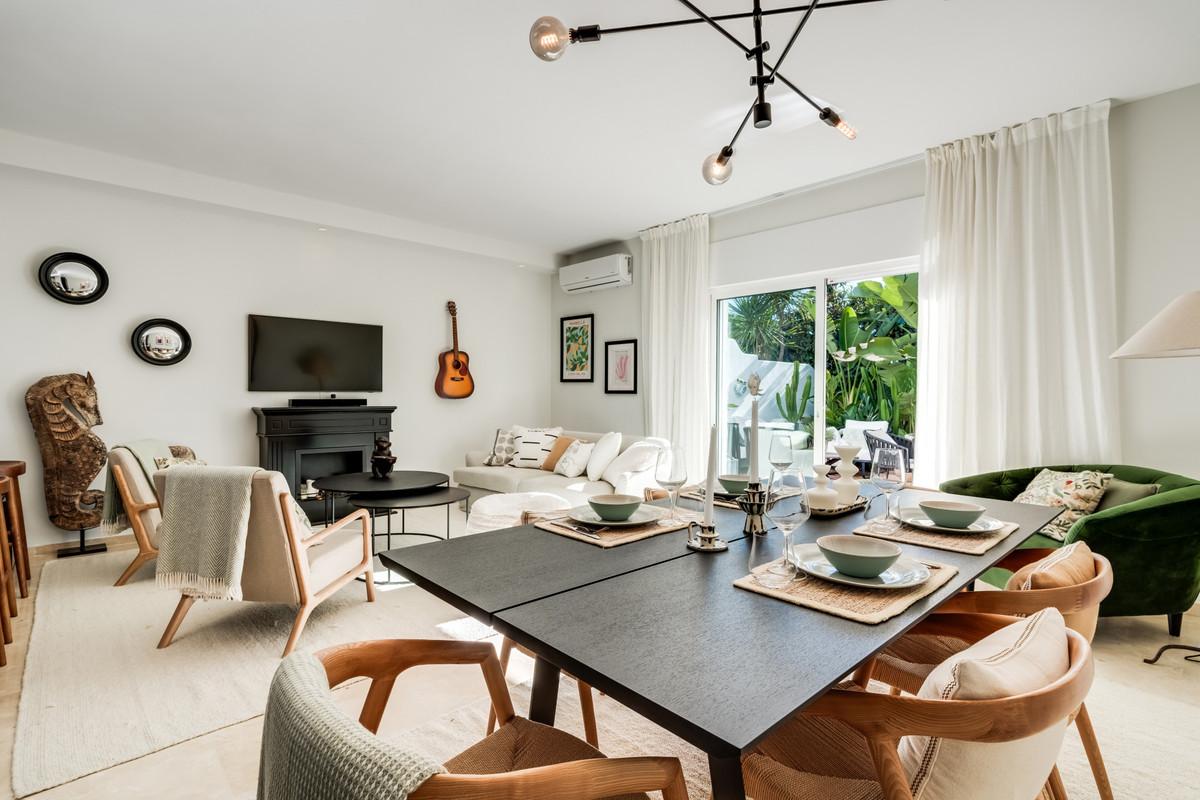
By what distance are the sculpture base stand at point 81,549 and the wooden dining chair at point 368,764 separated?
4124 mm

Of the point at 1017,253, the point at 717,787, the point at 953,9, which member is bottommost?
the point at 717,787

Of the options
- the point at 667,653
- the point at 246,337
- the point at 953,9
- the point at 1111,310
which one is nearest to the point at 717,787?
the point at 667,653

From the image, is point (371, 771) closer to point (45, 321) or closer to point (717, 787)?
point (717, 787)

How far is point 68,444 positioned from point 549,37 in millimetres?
3999

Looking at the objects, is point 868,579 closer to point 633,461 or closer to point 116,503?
point 633,461

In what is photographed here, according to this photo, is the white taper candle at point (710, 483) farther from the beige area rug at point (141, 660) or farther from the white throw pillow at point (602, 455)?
the white throw pillow at point (602, 455)

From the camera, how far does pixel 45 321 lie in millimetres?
3887

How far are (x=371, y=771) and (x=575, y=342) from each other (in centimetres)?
585

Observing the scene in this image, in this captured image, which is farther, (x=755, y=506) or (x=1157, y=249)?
(x=1157, y=249)

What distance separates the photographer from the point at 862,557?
1181 mm

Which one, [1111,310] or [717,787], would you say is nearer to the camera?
[717,787]

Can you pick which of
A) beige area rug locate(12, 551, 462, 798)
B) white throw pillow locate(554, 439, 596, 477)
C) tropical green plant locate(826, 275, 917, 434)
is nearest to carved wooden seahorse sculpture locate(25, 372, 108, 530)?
beige area rug locate(12, 551, 462, 798)

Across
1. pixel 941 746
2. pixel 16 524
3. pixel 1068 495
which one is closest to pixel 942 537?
pixel 941 746

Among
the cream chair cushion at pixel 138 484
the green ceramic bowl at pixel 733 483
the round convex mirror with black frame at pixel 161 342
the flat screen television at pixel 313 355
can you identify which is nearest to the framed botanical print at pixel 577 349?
the flat screen television at pixel 313 355
